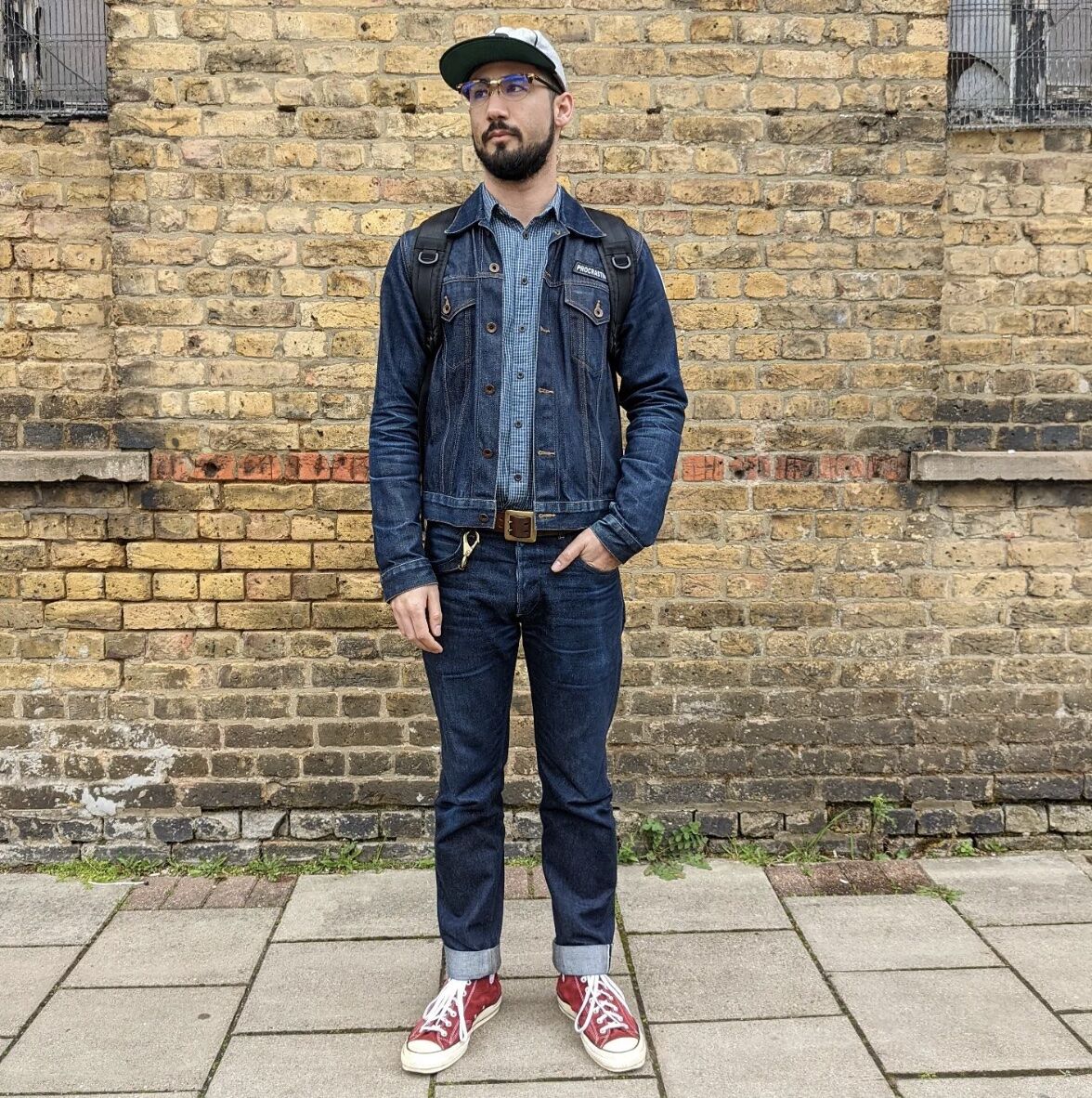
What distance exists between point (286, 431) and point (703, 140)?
1769 mm

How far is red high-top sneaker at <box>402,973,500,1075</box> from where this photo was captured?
2.79 metres

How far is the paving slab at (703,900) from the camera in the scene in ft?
11.9

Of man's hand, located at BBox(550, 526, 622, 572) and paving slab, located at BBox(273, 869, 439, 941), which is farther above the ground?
man's hand, located at BBox(550, 526, 622, 572)

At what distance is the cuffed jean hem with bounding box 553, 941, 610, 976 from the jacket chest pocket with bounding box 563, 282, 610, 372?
147 cm

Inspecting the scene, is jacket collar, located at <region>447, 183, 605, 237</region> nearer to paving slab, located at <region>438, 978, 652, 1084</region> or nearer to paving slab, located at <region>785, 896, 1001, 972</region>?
paving slab, located at <region>438, 978, 652, 1084</region>

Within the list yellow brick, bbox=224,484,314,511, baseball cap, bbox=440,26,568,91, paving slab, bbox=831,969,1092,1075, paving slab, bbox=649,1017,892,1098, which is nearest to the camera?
baseball cap, bbox=440,26,568,91

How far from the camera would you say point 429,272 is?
277 centimetres

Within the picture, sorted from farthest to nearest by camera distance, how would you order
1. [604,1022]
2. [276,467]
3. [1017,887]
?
[276,467]
[1017,887]
[604,1022]

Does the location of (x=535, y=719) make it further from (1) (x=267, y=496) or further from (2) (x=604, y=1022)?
(1) (x=267, y=496)

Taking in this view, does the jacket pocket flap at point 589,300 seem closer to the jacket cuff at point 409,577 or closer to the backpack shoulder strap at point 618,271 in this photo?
the backpack shoulder strap at point 618,271

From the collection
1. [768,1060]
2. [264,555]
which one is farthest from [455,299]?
[768,1060]

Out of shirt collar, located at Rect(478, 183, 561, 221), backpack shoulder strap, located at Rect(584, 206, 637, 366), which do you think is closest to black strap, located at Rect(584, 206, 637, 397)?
backpack shoulder strap, located at Rect(584, 206, 637, 366)

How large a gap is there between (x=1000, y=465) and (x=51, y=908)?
3.57 metres

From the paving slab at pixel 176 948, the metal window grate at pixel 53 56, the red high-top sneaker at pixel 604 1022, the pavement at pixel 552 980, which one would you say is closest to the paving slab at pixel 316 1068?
the pavement at pixel 552 980
